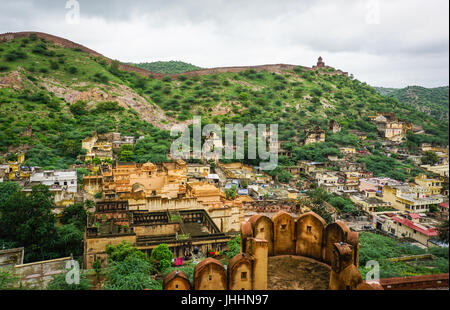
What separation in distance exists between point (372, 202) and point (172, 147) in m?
19.7

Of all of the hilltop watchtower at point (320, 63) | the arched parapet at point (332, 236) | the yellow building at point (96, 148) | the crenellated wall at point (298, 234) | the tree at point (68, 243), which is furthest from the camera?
the hilltop watchtower at point (320, 63)

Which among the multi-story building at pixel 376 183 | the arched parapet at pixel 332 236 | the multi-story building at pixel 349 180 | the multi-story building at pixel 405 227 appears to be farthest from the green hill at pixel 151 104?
the arched parapet at pixel 332 236

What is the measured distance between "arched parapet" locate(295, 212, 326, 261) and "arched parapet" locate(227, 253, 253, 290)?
1.49 metres

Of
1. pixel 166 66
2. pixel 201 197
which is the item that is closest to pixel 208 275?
pixel 201 197

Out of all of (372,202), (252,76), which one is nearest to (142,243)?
(372,202)

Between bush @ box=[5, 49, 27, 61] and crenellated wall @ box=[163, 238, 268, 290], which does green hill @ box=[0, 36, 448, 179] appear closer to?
bush @ box=[5, 49, 27, 61]

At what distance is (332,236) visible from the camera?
17.6 feet

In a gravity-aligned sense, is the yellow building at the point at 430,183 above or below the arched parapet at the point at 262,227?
below

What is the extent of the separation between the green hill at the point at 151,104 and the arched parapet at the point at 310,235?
1959cm

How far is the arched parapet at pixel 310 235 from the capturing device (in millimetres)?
5621

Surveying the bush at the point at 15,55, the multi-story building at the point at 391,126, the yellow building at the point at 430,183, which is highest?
the bush at the point at 15,55

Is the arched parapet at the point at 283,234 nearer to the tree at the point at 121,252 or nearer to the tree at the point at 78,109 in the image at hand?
the tree at the point at 121,252

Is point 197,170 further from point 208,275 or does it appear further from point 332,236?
point 208,275
